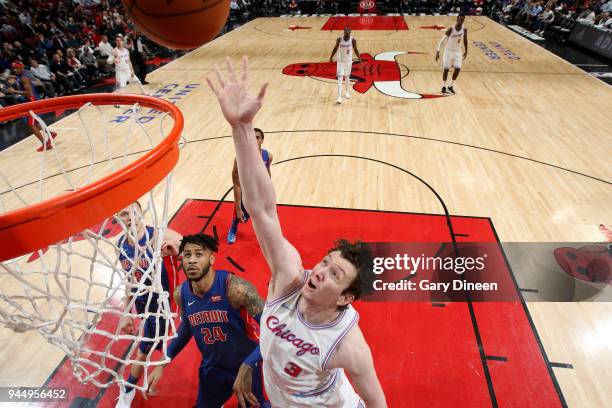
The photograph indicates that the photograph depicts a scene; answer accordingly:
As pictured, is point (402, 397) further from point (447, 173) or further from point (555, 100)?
point (555, 100)

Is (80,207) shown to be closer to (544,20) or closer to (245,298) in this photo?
(245,298)

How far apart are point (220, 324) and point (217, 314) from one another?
2.8 inches

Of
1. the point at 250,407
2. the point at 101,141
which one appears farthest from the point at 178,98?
the point at 250,407

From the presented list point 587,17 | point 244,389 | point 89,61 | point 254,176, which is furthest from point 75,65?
point 587,17

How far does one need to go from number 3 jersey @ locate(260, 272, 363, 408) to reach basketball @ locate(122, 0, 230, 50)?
1.38 metres

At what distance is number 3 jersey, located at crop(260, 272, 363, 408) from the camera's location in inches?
62.4

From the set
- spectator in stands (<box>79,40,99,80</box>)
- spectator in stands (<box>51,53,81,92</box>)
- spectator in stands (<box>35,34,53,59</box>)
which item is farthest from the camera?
spectator in stands (<box>79,40,99,80</box>)

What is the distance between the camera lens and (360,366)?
5.00 ft

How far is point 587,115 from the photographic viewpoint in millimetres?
7660

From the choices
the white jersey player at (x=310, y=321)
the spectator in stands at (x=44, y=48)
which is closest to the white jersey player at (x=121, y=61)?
the spectator in stands at (x=44, y=48)

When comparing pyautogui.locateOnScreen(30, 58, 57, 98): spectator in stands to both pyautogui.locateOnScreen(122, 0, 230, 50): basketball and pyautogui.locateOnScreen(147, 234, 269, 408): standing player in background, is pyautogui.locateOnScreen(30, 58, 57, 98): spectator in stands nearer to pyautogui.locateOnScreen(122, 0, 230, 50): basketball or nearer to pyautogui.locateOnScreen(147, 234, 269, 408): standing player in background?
pyautogui.locateOnScreen(122, 0, 230, 50): basketball

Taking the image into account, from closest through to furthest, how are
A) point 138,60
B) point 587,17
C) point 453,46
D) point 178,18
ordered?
1. point 178,18
2. point 453,46
3. point 138,60
4. point 587,17

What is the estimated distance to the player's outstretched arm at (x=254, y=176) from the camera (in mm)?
1313

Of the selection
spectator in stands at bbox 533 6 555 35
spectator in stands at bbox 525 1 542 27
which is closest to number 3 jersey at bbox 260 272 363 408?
spectator in stands at bbox 533 6 555 35
